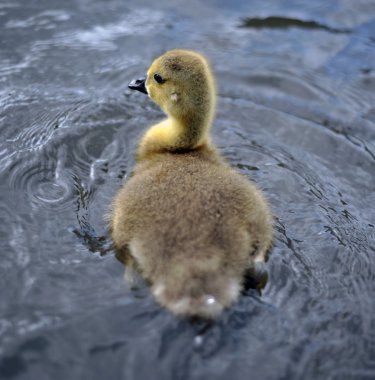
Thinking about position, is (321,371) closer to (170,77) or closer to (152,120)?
(170,77)

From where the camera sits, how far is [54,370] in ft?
10.1

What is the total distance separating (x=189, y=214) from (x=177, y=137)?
3.46 feet

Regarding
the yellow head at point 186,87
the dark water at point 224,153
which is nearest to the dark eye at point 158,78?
the yellow head at point 186,87

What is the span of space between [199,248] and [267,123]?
2.32 metres

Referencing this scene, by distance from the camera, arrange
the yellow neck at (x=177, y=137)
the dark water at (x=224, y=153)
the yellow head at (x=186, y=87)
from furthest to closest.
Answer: the yellow neck at (x=177, y=137) < the yellow head at (x=186, y=87) < the dark water at (x=224, y=153)

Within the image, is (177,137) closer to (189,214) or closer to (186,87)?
(186,87)

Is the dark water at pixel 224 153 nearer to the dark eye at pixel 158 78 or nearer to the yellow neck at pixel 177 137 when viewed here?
the yellow neck at pixel 177 137

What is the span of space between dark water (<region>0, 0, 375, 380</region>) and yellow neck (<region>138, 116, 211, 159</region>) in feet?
1.16

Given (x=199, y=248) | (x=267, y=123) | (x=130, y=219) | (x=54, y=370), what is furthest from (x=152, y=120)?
(x=54, y=370)

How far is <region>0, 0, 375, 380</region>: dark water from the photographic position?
10.5ft

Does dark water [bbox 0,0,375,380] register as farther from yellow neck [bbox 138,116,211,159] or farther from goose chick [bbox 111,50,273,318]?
yellow neck [bbox 138,116,211,159]

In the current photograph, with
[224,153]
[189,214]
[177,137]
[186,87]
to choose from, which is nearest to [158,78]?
[186,87]

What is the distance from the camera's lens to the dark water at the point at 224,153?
320cm

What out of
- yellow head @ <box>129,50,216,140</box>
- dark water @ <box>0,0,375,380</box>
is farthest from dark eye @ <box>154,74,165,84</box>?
dark water @ <box>0,0,375,380</box>
